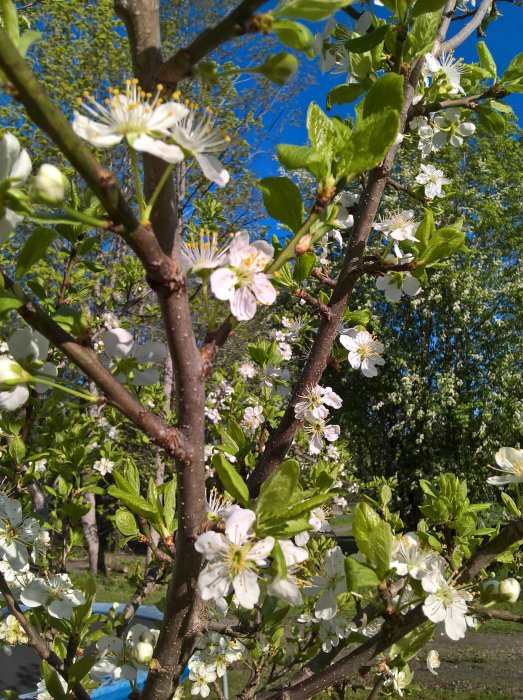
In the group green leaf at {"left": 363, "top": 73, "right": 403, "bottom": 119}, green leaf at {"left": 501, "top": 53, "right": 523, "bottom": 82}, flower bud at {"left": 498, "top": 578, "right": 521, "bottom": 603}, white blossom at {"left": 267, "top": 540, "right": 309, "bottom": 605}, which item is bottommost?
flower bud at {"left": 498, "top": 578, "right": 521, "bottom": 603}

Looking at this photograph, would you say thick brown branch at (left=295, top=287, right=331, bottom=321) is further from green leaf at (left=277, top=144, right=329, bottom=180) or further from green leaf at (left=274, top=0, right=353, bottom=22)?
green leaf at (left=274, top=0, right=353, bottom=22)

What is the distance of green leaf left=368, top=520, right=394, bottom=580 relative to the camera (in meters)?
0.89

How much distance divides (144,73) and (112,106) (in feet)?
0.29

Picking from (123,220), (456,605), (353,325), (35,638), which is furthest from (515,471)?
(35,638)

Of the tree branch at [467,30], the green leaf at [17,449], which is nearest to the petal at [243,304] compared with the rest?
the green leaf at [17,449]

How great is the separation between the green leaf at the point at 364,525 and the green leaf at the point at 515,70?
1095mm

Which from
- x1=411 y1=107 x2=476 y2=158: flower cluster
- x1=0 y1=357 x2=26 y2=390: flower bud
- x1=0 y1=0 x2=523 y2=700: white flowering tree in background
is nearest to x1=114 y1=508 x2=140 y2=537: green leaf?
x1=0 y1=0 x2=523 y2=700: white flowering tree in background

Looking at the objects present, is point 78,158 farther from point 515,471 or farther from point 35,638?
point 35,638

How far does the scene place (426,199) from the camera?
171cm

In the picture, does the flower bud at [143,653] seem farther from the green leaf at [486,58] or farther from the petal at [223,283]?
the green leaf at [486,58]

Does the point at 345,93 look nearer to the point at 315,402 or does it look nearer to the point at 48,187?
the point at 315,402

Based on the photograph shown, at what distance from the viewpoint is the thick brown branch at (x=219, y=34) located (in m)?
0.59

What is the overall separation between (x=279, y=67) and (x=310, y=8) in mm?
63

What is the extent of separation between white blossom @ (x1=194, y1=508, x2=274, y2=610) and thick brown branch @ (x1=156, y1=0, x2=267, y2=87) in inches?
20.0
